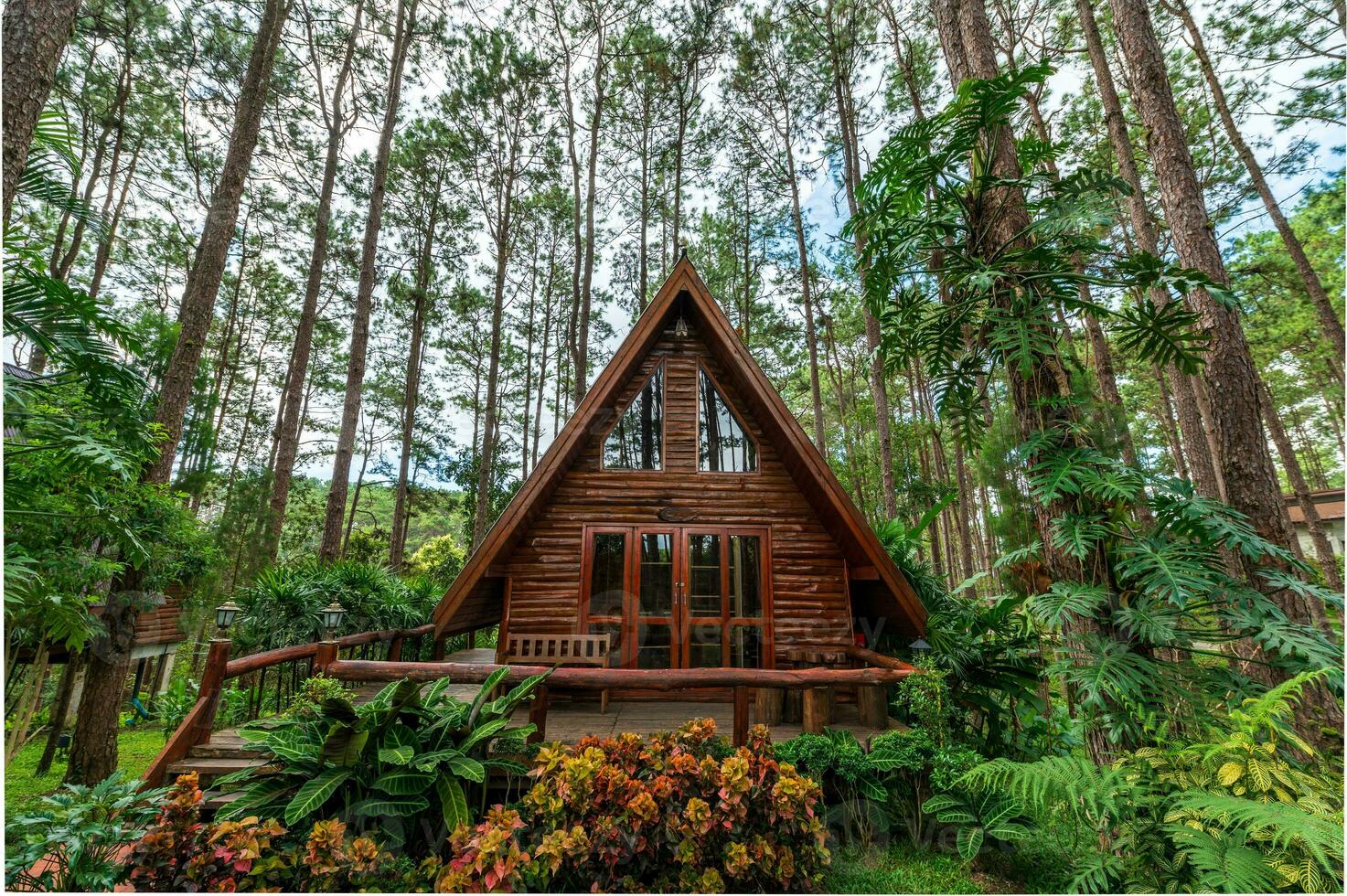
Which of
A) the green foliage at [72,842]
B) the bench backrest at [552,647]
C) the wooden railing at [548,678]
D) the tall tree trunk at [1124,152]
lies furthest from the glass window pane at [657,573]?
the tall tree trunk at [1124,152]

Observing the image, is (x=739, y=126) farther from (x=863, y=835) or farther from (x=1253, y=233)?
(x=863, y=835)

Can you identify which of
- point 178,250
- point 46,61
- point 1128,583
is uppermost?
point 178,250

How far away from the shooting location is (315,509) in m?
19.1

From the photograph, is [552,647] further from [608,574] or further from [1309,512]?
[1309,512]

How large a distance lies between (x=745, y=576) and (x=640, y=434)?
223cm

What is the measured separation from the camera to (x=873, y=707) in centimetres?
502

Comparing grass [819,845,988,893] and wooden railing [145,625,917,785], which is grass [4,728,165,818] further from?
grass [819,845,988,893]

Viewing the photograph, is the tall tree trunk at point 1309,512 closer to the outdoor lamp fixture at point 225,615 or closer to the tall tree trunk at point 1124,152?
the tall tree trunk at point 1124,152

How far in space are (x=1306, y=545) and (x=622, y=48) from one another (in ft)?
116

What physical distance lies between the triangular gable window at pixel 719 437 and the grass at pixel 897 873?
12.9ft

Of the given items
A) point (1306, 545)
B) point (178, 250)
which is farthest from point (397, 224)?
point (1306, 545)

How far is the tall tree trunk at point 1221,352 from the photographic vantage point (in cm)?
335

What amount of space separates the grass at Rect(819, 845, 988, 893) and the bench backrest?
3.12 meters

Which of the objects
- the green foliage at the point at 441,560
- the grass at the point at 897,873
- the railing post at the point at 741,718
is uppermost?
the green foliage at the point at 441,560
